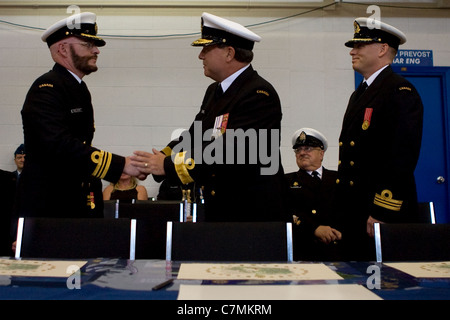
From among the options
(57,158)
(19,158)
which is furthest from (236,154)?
(19,158)

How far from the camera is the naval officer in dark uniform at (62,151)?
1955mm

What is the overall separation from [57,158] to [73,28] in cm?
66

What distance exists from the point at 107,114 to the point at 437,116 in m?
3.66

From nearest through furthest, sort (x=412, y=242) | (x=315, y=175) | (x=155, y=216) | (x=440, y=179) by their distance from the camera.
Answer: (x=412, y=242) < (x=155, y=216) < (x=315, y=175) < (x=440, y=179)

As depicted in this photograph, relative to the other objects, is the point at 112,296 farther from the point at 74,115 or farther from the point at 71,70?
the point at 71,70

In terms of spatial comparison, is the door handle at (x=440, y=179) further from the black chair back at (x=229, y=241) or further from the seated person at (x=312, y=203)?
the black chair back at (x=229, y=241)

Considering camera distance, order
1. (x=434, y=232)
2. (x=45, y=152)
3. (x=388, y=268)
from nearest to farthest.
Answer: (x=388, y=268)
(x=434, y=232)
(x=45, y=152)

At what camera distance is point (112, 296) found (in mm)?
838

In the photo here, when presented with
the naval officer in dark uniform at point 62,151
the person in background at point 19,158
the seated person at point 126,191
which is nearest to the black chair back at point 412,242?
the naval officer in dark uniform at point 62,151

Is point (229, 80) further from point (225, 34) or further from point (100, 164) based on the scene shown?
point (100, 164)

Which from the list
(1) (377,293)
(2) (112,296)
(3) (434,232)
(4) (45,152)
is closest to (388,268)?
(1) (377,293)

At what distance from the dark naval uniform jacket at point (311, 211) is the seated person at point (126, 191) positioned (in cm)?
197

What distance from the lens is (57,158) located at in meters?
1.97
